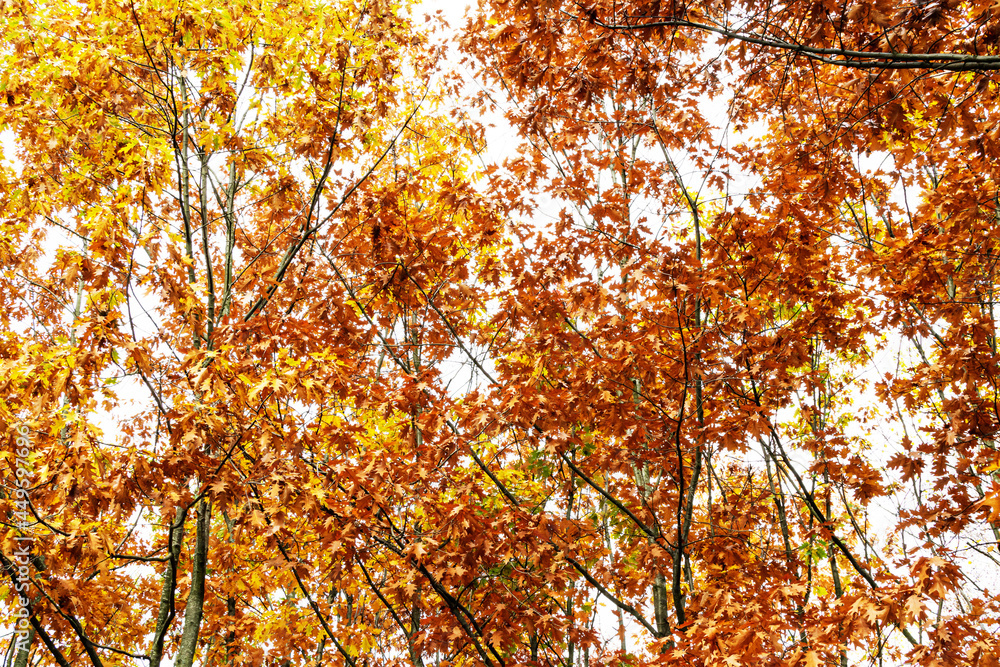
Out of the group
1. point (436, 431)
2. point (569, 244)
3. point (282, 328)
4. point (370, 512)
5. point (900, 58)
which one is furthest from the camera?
point (569, 244)

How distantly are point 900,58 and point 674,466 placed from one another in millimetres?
3081

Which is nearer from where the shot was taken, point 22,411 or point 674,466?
point 22,411

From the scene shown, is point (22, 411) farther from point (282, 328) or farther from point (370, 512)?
point (370, 512)

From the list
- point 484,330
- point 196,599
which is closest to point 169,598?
point 196,599

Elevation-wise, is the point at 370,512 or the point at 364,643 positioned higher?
the point at 370,512

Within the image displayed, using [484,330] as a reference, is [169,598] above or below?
below

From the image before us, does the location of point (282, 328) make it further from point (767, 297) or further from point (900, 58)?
point (767, 297)

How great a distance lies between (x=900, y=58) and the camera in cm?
288

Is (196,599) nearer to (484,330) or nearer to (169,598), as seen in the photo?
(169,598)

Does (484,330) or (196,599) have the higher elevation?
(484,330)

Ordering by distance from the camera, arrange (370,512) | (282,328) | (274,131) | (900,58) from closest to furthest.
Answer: (900,58)
(370,512)
(282,328)
(274,131)

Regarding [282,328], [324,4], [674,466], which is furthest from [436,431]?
[324,4]

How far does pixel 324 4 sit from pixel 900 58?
5.25 meters

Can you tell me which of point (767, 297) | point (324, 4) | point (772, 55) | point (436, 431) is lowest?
point (436, 431)
